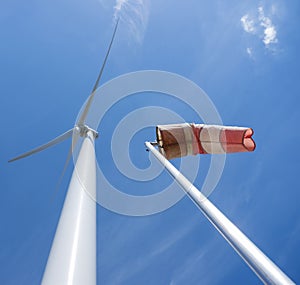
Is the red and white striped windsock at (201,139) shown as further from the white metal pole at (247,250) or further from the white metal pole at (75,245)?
the white metal pole at (75,245)

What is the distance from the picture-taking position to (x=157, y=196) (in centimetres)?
1270

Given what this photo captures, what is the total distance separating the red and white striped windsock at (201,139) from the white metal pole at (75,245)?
3.36 m

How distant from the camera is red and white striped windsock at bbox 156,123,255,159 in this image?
25.4ft

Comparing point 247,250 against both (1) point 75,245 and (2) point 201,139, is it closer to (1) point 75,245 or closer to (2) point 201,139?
(1) point 75,245

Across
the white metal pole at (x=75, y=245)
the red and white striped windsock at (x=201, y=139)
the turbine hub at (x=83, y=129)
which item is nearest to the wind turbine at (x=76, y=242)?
the white metal pole at (x=75, y=245)

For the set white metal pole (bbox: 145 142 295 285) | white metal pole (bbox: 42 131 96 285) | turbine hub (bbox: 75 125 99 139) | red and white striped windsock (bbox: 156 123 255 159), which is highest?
turbine hub (bbox: 75 125 99 139)

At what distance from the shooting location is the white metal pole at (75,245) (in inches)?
142

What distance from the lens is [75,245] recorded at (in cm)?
423

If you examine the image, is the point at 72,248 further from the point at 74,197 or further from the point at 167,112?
the point at 167,112

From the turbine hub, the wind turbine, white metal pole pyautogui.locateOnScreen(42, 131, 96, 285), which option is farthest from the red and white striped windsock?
the turbine hub

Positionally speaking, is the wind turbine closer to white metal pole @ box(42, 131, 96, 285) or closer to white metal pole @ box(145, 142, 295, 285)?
white metal pole @ box(42, 131, 96, 285)

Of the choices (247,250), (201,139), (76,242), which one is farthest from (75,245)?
(201,139)

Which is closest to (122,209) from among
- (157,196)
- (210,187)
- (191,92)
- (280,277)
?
(157,196)

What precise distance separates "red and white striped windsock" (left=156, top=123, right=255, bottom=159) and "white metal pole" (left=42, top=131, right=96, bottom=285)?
11.0 ft
